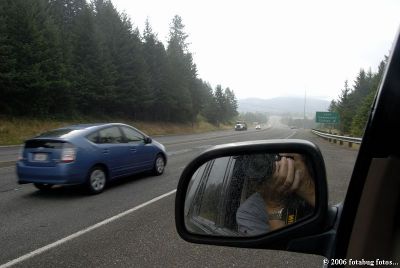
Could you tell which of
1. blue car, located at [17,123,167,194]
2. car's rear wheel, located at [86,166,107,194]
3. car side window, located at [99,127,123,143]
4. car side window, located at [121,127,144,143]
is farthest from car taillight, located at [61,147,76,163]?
car side window, located at [121,127,144,143]

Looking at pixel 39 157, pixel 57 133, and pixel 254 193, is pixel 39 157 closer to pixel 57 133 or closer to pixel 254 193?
pixel 57 133

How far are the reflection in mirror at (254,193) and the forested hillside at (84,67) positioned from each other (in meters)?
29.9

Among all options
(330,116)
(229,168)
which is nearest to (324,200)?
(229,168)

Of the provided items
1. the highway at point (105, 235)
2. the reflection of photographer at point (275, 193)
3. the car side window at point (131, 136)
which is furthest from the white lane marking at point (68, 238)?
the reflection of photographer at point (275, 193)

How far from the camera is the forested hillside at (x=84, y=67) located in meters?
30.2

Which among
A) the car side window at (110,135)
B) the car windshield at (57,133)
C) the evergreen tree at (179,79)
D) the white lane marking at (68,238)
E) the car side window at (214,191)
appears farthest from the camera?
the evergreen tree at (179,79)

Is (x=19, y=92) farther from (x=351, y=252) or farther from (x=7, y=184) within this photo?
(x=351, y=252)

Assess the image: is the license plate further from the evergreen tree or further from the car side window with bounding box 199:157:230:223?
the evergreen tree

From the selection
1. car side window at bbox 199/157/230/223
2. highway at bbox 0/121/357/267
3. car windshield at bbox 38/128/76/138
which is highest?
car side window at bbox 199/157/230/223

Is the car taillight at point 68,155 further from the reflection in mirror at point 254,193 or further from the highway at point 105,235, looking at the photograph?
the reflection in mirror at point 254,193

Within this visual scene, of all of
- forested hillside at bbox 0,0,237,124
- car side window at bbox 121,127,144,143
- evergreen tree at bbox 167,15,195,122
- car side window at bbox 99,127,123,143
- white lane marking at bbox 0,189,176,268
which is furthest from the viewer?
evergreen tree at bbox 167,15,195,122

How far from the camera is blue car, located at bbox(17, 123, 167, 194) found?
311 inches

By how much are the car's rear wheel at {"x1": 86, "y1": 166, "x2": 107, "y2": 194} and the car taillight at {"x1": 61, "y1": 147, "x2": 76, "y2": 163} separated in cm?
54

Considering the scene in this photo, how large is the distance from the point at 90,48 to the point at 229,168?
4110cm
